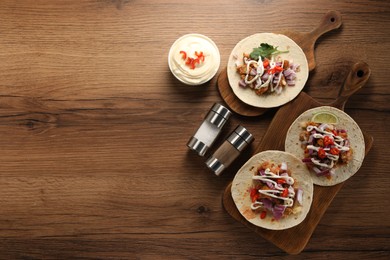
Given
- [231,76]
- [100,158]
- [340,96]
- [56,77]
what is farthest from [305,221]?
[56,77]

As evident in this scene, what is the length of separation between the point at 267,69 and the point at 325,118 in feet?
1.71

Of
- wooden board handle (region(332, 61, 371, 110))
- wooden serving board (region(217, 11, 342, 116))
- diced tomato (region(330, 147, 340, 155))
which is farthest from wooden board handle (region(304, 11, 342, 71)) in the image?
diced tomato (region(330, 147, 340, 155))

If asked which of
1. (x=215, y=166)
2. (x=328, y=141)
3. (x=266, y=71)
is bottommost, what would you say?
(x=215, y=166)

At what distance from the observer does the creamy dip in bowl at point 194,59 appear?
3.12 metres

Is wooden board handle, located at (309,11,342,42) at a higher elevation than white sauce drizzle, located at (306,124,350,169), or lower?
higher

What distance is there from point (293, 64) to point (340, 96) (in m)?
0.39

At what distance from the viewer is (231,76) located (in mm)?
3182

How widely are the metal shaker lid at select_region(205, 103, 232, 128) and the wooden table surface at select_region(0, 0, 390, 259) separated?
0.50 feet

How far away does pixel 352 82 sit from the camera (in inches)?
126

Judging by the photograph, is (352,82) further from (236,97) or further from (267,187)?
(267,187)

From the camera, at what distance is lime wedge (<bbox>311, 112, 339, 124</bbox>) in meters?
3.15

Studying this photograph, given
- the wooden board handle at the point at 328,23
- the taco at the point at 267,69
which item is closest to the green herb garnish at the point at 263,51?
the taco at the point at 267,69

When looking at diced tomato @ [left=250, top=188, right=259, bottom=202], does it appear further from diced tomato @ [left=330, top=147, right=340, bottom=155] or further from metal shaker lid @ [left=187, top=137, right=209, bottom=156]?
diced tomato @ [left=330, top=147, right=340, bottom=155]

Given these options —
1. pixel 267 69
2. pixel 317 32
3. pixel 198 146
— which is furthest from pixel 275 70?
pixel 198 146
